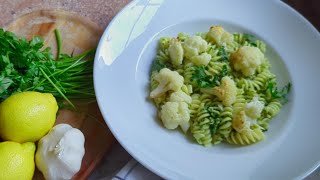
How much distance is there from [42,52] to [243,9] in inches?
→ 21.8

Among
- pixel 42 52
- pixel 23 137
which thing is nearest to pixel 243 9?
pixel 42 52

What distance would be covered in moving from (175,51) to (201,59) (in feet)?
0.22

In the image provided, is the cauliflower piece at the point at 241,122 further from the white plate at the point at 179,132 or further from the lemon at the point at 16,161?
the lemon at the point at 16,161

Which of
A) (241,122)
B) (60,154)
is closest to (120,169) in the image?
(60,154)

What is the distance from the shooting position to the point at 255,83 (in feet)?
3.59

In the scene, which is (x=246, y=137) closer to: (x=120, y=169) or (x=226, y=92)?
(x=226, y=92)

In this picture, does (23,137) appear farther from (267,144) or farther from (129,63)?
(267,144)

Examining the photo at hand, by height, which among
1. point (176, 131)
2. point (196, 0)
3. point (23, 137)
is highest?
point (196, 0)

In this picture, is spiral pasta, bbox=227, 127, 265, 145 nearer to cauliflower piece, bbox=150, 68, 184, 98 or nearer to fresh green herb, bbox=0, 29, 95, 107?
→ cauliflower piece, bbox=150, 68, 184, 98

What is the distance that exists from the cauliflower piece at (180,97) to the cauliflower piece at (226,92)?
0.22 ft

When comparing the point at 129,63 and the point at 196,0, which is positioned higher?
the point at 196,0

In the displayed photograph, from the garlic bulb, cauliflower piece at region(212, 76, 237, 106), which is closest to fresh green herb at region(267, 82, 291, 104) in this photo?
cauliflower piece at region(212, 76, 237, 106)

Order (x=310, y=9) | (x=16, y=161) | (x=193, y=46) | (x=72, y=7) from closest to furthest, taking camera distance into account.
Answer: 1. (x=16, y=161)
2. (x=193, y=46)
3. (x=72, y=7)
4. (x=310, y=9)

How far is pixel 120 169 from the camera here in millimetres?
1000
